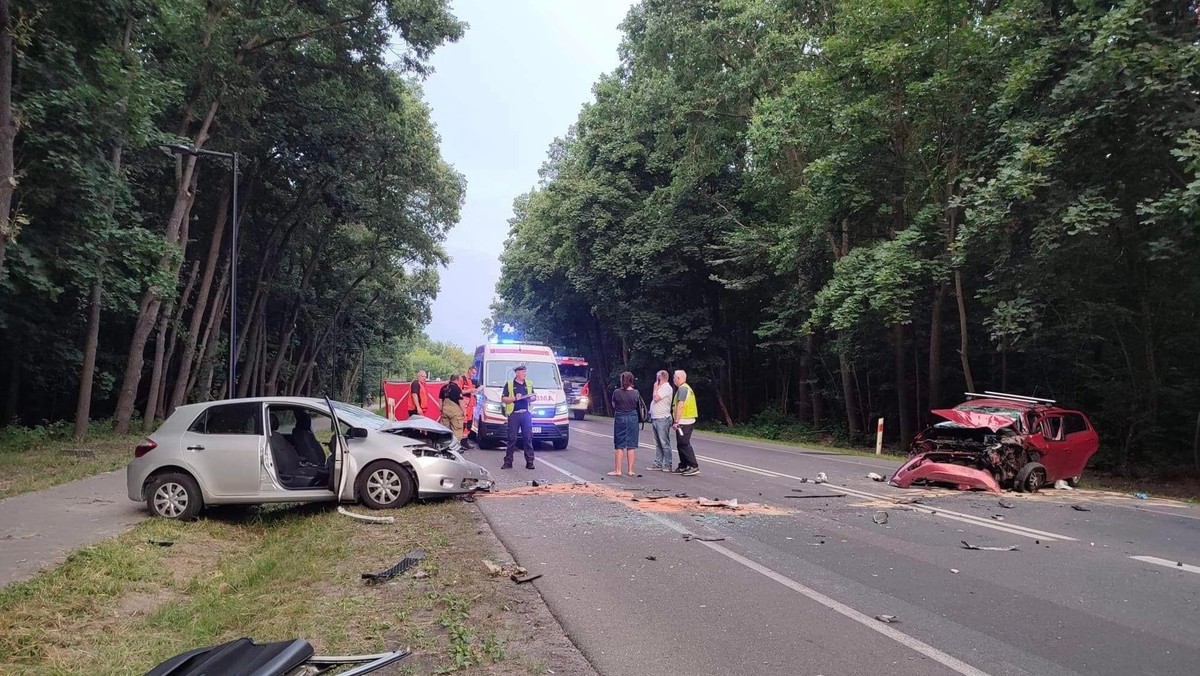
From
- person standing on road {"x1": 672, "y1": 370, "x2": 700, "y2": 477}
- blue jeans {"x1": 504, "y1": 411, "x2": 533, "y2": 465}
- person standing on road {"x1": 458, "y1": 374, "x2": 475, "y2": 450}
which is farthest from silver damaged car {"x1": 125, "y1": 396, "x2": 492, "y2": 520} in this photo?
person standing on road {"x1": 458, "y1": 374, "x2": 475, "y2": 450}

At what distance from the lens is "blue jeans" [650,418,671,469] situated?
14250 millimetres

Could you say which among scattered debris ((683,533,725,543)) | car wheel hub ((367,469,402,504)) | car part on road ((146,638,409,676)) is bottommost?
scattered debris ((683,533,725,543))

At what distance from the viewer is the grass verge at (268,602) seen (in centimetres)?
489

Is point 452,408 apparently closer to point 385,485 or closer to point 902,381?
point 385,485

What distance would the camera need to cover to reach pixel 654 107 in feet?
94.1

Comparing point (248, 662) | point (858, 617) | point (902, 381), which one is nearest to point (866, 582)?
point (858, 617)

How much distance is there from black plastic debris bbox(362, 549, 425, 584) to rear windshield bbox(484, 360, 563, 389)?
11.6 m

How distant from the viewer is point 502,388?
61.1 feet

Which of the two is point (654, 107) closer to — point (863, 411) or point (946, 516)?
point (863, 411)

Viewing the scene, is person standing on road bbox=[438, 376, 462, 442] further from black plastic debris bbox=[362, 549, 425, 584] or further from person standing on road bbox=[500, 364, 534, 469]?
black plastic debris bbox=[362, 549, 425, 584]

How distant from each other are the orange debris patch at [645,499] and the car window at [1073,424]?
20.9ft

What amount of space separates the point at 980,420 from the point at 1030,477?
4.14 feet

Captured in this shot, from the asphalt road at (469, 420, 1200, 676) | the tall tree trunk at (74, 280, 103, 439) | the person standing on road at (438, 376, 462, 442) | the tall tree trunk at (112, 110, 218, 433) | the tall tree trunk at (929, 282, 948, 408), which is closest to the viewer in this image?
the asphalt road at (469, 420, 1200, 676)

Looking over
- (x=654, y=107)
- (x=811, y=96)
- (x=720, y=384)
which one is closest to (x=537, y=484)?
(x=811, y=96)
